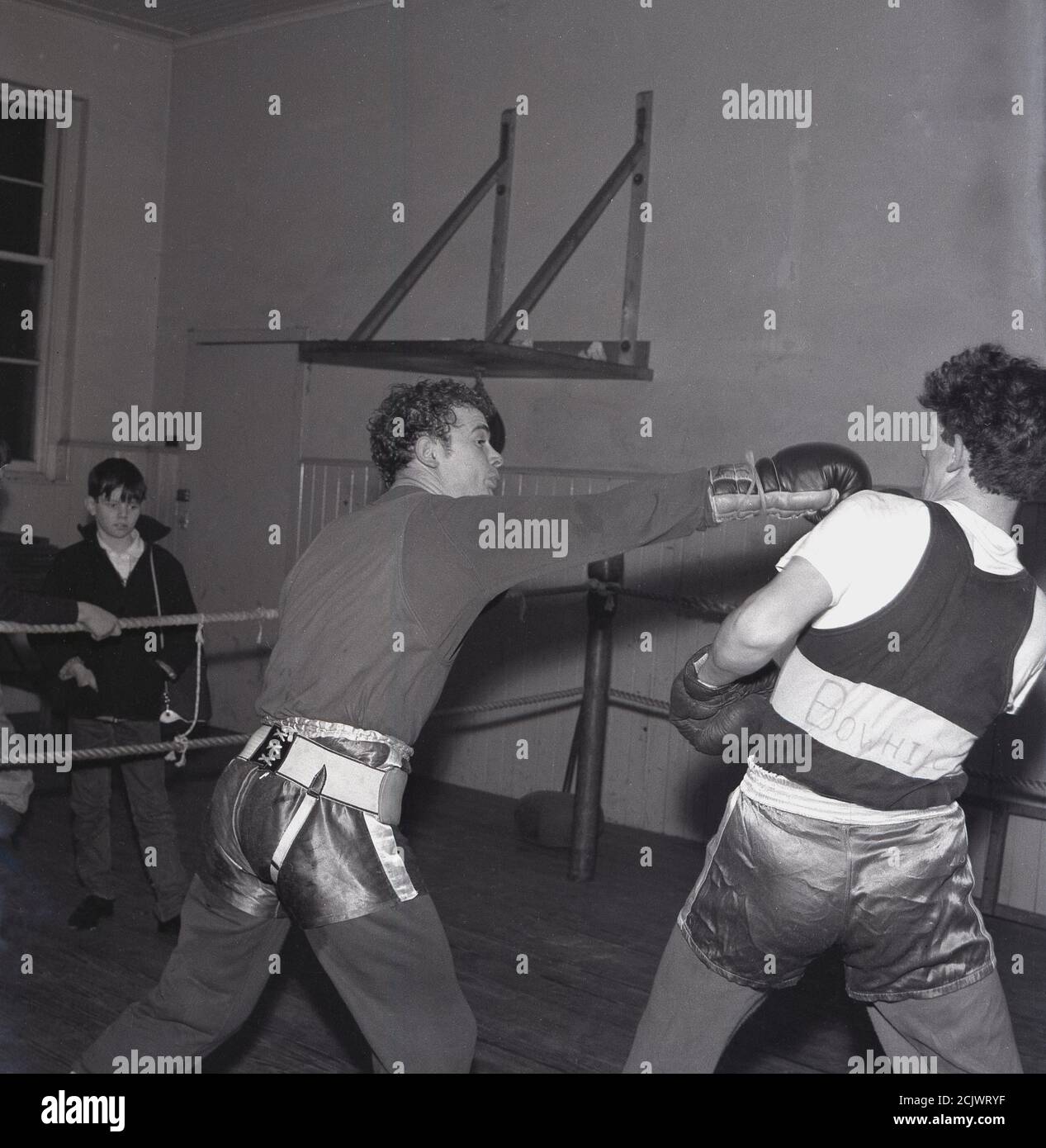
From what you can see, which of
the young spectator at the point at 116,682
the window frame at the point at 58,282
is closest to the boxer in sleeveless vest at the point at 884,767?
the young spectator at the point at 116,682

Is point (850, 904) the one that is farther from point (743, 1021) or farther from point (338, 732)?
point (338, 732)

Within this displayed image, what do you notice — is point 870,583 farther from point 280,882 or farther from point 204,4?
point 204,4

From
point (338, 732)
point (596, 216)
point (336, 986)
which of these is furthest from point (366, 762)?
point (596, 216)

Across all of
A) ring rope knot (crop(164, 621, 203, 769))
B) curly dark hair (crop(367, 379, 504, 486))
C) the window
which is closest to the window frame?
the window

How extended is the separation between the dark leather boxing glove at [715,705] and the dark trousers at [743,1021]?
0.36 metres

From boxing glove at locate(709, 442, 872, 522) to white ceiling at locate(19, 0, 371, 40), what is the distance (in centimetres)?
546

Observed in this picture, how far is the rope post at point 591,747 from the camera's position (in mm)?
4844

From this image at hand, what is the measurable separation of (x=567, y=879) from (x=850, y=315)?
8.21 ft

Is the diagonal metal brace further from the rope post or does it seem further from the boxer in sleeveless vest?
the boxer in sleeveless vest

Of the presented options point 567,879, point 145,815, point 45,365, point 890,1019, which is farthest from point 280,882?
point 45,365

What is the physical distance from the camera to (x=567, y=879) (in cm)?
488

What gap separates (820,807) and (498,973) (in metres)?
2.16

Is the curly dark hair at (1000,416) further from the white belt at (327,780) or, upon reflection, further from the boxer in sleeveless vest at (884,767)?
the white belt at (327,780)

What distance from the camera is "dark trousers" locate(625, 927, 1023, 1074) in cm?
200
